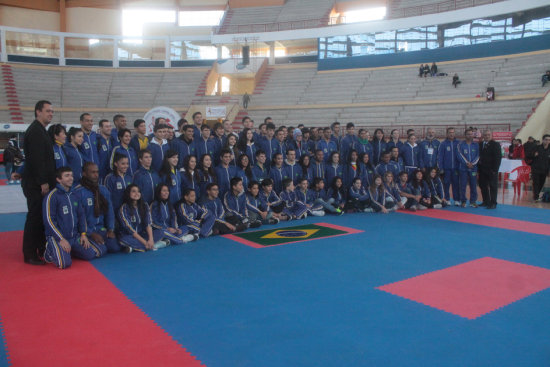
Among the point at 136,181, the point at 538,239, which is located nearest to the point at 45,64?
the point at 136,181

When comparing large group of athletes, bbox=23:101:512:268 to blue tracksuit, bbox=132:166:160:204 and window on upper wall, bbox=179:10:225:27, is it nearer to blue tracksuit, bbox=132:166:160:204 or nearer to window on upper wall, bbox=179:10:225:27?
blue tracksuit, bbox=132:166:160:204

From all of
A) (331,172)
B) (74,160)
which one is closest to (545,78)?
(331,172)

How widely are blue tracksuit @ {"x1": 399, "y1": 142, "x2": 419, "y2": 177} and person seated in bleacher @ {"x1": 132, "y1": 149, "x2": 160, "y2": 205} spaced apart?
6.17m

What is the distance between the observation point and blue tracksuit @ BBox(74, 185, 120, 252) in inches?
204

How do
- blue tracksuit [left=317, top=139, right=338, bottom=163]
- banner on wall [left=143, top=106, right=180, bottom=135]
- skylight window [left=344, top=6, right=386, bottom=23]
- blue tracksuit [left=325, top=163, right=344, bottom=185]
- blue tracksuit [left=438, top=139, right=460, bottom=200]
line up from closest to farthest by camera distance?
blue tracksuit [left=325, top=163, right=344, bottom=185]
blue tracksuit [left=317, top=139, right=338, bottom=163]
blue tracksuit [left=438, top=139, right=460, bottom=200]
banner on wall [left=143, top=106, right=180, bottom=135]
skylight window [left=344, top=6, right=386, bottom=23]

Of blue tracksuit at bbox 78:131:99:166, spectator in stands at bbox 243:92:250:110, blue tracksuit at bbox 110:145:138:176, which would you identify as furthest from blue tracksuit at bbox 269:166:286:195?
spectator in stands at bbox 243:92:250:110

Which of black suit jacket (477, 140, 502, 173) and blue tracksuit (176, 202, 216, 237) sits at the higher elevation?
black suit jacket (477, 140, 502, 173)

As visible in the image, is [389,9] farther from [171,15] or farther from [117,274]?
[117,274]

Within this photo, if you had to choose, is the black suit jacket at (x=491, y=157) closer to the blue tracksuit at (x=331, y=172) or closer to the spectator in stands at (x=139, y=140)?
the blue tracksuit at (x=331, y=172)

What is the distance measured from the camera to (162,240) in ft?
19.1

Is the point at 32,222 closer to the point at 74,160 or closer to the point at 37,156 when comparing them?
the point at 37,156

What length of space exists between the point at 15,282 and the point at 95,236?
108 cm

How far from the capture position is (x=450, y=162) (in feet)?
31.4

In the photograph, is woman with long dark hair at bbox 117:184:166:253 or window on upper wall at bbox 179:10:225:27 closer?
woman with long dark hair at bbox 117:184:166:253
